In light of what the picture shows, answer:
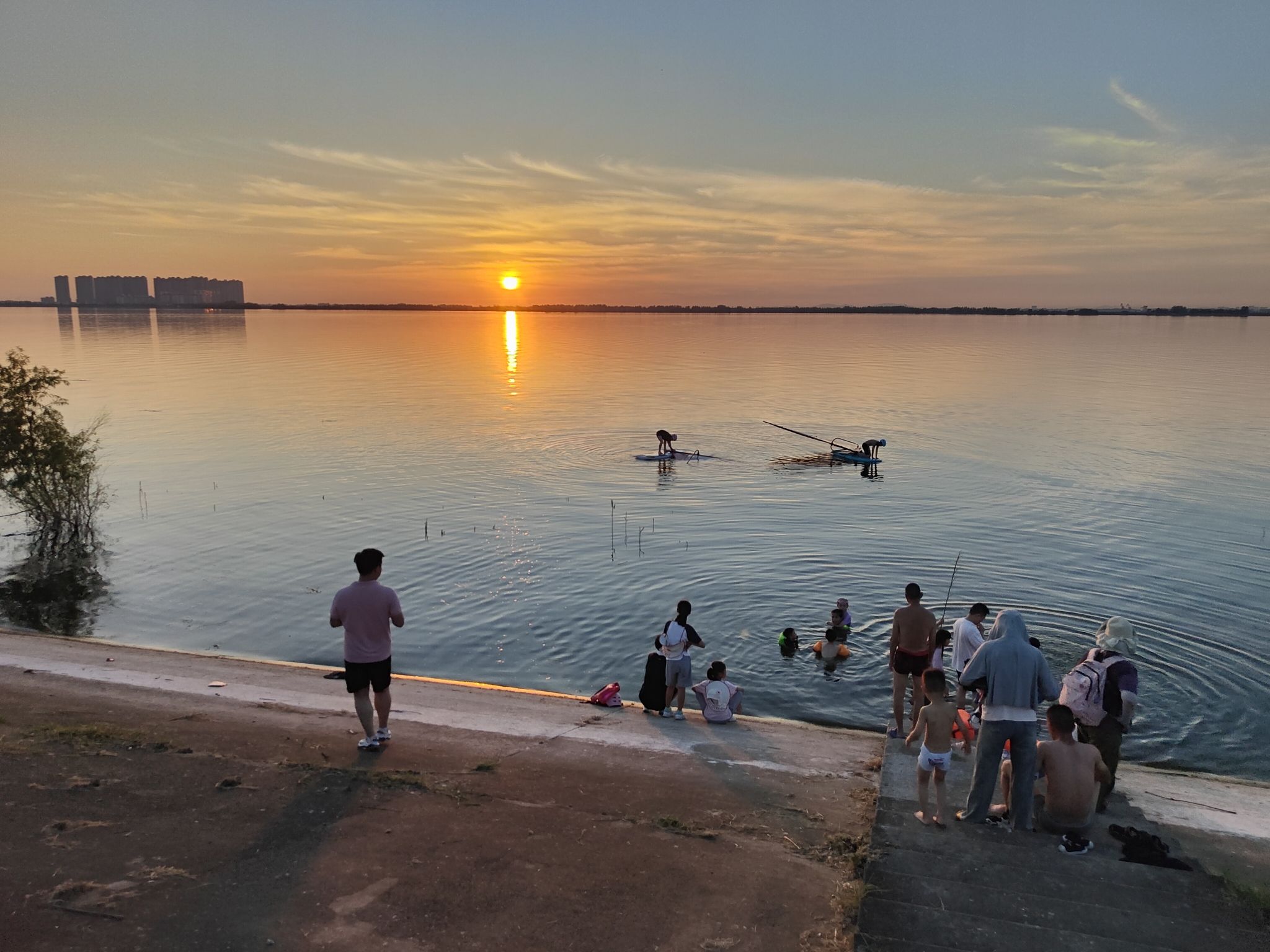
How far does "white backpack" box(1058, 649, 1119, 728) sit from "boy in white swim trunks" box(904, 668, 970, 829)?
1275 millimetres

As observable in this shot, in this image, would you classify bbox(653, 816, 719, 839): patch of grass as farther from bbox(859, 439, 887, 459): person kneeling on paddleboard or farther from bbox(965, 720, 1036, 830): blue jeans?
bbox(859, 439, 887, 459): person kneeling on paddleboard

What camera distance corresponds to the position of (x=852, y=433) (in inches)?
2083

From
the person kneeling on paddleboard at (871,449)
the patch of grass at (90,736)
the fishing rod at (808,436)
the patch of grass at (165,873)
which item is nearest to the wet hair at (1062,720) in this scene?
the patch of grass at (165,873)

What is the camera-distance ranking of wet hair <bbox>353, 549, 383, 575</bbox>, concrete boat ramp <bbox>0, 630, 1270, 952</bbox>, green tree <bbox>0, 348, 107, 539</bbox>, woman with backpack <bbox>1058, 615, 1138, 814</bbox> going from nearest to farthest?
concrete boat ramp <bbox>0, 630, 1270, 952</bbox>, woman with backpack <bbox>1058, 615, 1138, 814</bbox>, wet hair <bbox>353, 549, 383, 575</bbox>, green tree <bbox>0, 348, 107, 539</bbox>

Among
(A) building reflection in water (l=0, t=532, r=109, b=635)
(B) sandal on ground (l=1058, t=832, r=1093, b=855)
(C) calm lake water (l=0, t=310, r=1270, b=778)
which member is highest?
(B) sandal on ground (l=1058, t=832, r=1093, b=855)

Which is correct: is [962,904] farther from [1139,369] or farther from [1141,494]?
[1139,369]

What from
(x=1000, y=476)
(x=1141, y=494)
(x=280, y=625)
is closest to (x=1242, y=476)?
(x=1141, y=494)

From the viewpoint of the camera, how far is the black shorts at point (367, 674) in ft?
31.5

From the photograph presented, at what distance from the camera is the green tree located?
1008 inches

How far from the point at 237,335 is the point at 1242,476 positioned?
168 metres

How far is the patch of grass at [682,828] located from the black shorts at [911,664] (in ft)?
14.3

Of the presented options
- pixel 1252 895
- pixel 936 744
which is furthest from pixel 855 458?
pixel 1252 895

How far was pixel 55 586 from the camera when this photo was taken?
22.9 metres

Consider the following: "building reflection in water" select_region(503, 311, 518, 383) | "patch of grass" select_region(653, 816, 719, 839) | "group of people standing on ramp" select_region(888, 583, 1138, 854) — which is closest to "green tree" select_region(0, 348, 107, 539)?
"patch of grass" select_region(653, 816, 719, 839)
